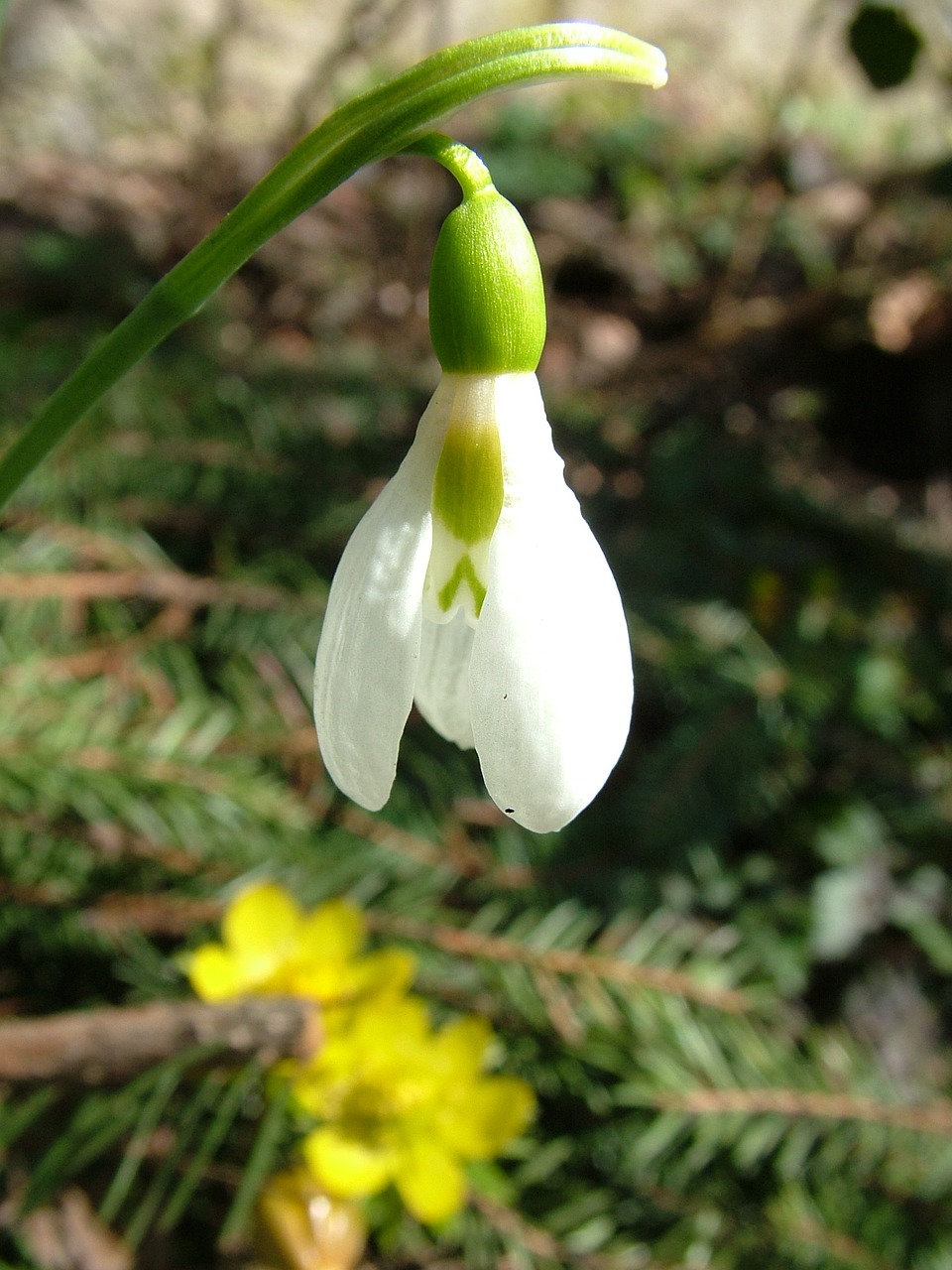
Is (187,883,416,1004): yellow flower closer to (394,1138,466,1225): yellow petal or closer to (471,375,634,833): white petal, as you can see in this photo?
(394,1138,466,1225): yellow petal

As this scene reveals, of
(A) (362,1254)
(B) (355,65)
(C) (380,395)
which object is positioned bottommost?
(A) (362,1254)

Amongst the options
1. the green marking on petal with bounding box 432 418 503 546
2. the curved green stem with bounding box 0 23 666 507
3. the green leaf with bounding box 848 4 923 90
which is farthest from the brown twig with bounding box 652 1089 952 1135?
the green leaf with bounding box 848 4 923 90

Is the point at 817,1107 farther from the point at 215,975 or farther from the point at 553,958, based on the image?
the point at 215,975

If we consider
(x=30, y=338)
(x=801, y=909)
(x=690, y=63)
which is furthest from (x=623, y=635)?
(x=690, y=63)

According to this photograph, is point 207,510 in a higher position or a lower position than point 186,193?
lower

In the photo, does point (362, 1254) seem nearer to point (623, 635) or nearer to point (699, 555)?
point (623, 635)

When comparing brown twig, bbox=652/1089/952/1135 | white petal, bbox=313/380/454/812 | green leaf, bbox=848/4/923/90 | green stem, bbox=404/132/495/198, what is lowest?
brown twig, bbox=652/1089/952/1135

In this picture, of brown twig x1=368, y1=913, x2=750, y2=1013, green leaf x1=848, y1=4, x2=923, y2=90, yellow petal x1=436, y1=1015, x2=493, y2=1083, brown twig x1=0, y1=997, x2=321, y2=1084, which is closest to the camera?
brown twig x1=0, y1=997, x2=321, y2=1084
